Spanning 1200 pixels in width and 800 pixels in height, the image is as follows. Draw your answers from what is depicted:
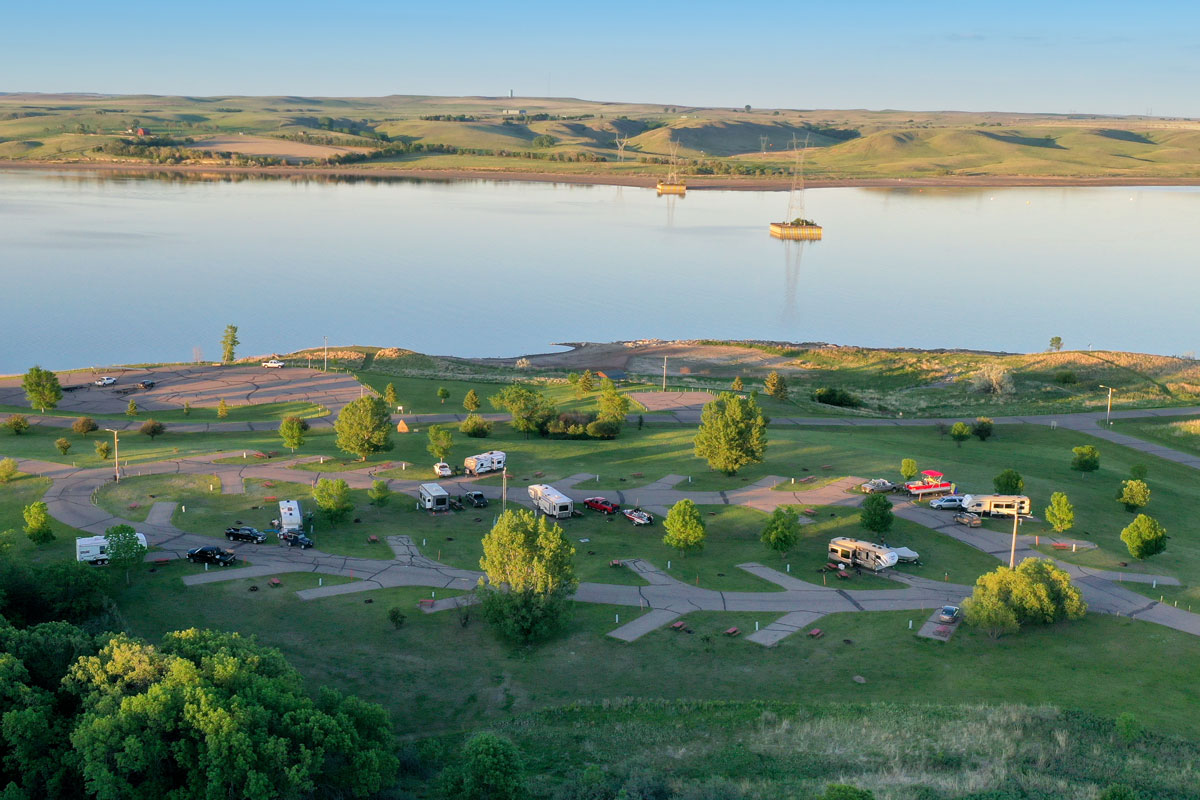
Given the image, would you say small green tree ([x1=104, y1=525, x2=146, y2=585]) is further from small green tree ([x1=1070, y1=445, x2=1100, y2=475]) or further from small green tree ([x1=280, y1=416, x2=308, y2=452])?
small green tree ([x1=1070, y1=445, x2=1100, y2=475])

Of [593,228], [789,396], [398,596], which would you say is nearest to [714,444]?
[398,596]

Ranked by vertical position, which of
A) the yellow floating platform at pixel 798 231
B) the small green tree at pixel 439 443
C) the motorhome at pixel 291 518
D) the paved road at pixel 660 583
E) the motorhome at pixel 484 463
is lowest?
the paved road at pixel 660 583

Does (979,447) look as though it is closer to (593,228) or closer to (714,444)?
(714,444)

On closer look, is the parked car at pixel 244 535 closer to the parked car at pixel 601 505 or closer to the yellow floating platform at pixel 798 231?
the parked car at pixel 601 505

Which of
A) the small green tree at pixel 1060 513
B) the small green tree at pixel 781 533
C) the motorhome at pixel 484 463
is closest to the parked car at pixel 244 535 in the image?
the motorhome at pixel 484 463

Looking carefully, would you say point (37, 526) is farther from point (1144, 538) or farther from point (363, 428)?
point (1144, 538)

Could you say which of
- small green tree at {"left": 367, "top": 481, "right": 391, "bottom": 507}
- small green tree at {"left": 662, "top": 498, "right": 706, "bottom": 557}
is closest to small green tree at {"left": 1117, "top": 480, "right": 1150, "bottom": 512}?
small green tree at {"left": 662, "top": 498, "right": 706, "bottom": 557}
